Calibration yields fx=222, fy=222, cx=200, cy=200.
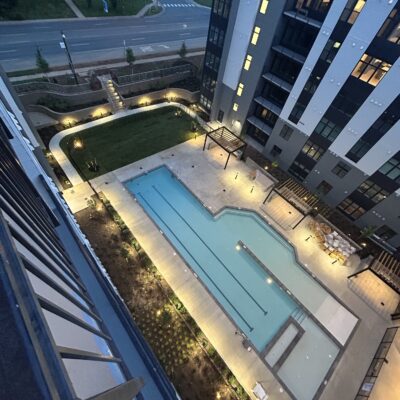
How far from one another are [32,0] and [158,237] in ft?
172

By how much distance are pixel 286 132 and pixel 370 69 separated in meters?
9.74

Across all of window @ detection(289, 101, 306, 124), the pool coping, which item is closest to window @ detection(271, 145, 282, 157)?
window @ detection(289, 101, 306, 124)

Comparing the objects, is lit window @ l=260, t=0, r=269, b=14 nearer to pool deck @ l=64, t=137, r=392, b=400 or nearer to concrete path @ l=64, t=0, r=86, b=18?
pool deck @ l=64, t=137, r=392, b=400

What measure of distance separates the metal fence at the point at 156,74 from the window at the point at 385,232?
36.2m

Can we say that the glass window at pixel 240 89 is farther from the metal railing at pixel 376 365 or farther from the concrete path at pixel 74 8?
the concrete path at pixel 74 8

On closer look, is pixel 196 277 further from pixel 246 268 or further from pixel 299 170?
pixel 299 170

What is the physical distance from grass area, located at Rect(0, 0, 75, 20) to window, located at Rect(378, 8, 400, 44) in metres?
51.2

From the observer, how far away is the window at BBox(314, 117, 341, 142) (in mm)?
22594

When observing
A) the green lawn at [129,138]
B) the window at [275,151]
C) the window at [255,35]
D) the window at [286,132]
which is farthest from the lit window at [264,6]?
the green lawn at [129,138]

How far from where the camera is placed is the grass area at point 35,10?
124ft

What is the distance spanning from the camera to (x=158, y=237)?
21.5 m

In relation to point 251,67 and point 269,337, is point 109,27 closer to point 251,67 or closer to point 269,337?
point 251,67

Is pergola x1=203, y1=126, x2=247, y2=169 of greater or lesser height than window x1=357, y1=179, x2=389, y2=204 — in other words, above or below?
above

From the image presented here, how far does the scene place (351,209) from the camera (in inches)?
990
